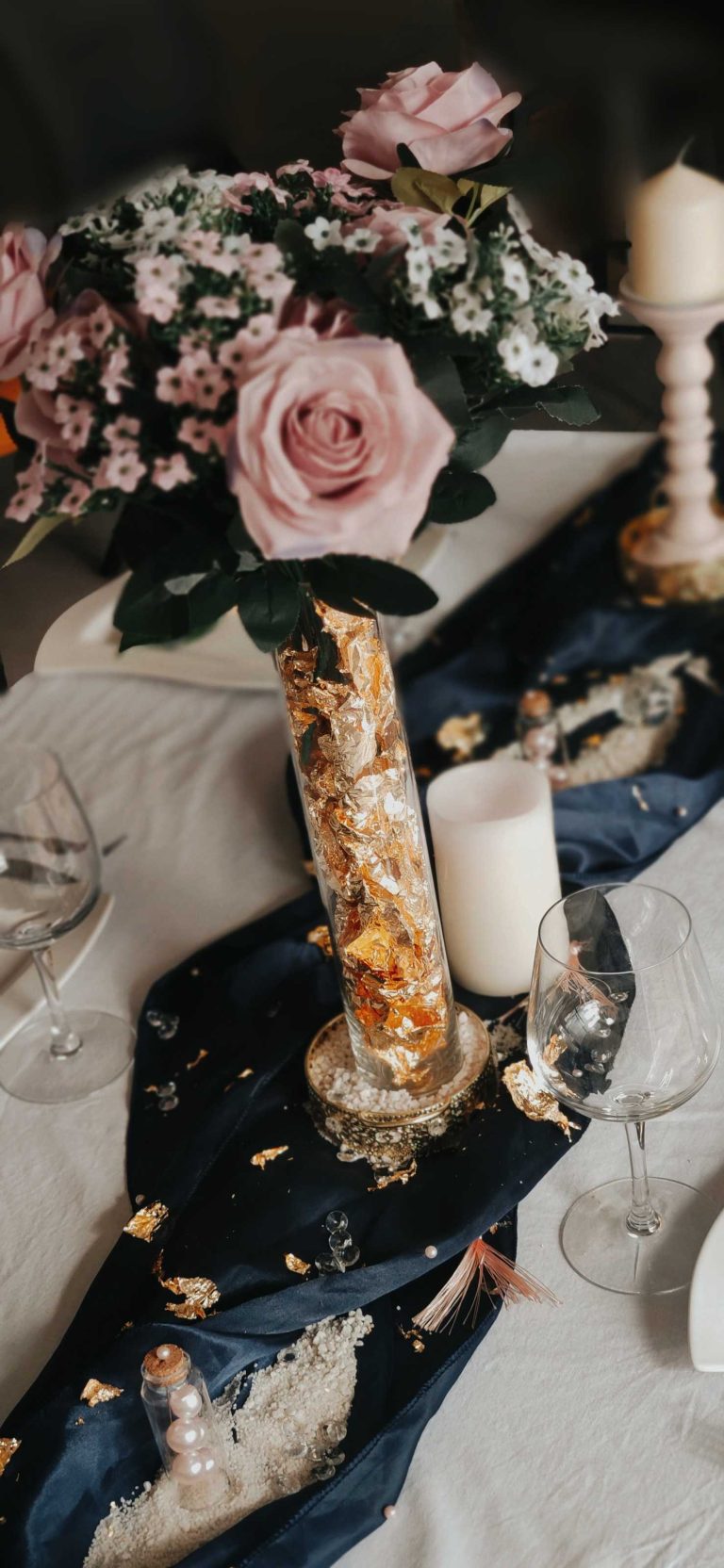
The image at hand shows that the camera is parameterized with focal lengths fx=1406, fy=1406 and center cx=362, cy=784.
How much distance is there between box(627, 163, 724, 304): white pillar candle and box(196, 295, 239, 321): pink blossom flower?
0.81 m

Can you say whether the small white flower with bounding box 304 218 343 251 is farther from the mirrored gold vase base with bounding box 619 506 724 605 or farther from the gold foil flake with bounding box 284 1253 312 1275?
the mirrored gold vase base with bounding box 619 506 724 605

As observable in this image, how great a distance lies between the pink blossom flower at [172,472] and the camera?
59 cm

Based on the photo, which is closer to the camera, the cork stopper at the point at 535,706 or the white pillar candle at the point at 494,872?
the white pillar candle at the point at 494,872

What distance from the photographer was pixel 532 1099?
0.88m

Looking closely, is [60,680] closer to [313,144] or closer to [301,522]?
[313,144]

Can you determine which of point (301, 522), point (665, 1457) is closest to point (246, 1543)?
point (665, 1457)

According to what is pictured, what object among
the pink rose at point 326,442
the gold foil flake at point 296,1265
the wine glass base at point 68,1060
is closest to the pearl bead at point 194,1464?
the gold foil flake at point 296,1265

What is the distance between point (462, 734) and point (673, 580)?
36 centimetres

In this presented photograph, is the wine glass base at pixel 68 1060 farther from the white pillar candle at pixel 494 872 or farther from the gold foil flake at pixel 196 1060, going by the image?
the white pillar candle at pixel 494 872

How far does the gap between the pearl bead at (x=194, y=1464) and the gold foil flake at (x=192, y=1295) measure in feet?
0.29

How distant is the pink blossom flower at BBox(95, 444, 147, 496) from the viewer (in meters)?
0.60

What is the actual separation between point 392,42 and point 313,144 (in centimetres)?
9

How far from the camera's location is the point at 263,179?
0.69m

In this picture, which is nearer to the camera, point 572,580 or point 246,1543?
point 246,1543
